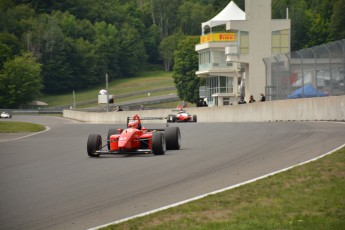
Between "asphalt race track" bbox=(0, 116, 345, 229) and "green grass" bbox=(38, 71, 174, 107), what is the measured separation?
116778mm

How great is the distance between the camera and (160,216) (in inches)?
444

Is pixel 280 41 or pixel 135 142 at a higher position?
pixel 280 41

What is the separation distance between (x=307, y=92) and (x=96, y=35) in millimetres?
135691

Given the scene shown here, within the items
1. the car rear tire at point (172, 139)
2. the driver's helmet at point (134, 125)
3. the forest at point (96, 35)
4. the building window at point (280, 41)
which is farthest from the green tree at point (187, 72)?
the driver's helmet at point (134, 125)

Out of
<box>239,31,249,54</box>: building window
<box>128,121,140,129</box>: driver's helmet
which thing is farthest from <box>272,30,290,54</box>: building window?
<box>128,121,140,129</box>: driver's helmet

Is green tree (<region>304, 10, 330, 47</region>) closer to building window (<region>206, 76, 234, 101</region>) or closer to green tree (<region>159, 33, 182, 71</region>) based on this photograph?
green tree (<region>159, 33, 182, 71</region>)

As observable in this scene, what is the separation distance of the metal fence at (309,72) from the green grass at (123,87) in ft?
319

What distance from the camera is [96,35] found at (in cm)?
17062

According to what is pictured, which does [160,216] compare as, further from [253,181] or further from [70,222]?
[253,181]

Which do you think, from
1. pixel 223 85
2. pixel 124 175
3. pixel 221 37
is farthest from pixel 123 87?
pixel 124 175

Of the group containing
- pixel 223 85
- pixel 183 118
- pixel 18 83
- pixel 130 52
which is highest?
pixel 130 52

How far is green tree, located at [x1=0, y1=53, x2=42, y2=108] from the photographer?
131 meters

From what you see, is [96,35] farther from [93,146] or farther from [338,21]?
[93,146]

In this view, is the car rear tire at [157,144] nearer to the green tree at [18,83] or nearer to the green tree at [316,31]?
the green tree at [18,83]
